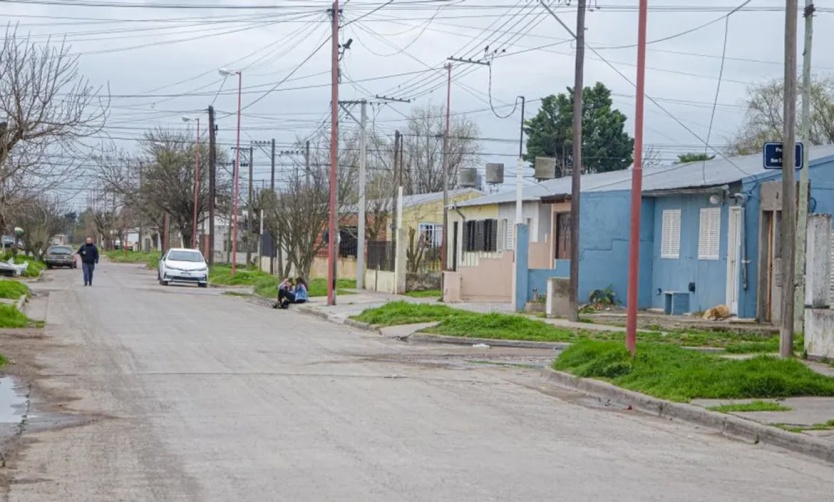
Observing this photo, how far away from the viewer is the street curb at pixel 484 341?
23.4 meters

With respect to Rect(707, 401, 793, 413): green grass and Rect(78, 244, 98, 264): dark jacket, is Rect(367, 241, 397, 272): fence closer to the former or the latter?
Rect(78, 244, 98, 264): dark jacket

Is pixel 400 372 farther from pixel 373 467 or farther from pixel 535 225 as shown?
pixel 535 225

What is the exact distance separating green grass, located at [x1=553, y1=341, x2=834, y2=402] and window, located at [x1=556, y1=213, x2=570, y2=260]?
1777 cm

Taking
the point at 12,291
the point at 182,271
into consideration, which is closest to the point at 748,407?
the point at 12,291

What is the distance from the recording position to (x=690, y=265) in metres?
29.8

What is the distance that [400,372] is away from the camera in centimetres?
1803

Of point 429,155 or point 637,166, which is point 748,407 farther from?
point 429,155

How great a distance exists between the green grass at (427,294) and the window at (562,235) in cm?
582

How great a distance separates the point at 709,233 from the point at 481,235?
52.2ft

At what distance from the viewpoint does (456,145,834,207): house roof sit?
27.9 metres

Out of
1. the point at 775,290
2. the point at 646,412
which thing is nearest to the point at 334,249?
the point at 775,290

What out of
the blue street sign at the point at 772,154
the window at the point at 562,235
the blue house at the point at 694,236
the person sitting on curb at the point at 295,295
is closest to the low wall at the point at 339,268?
the person sitting on curb at the point at 295,295

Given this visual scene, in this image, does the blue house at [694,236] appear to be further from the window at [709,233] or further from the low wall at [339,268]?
the low wall at [339,268]

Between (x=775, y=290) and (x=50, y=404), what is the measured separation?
56.6ft
